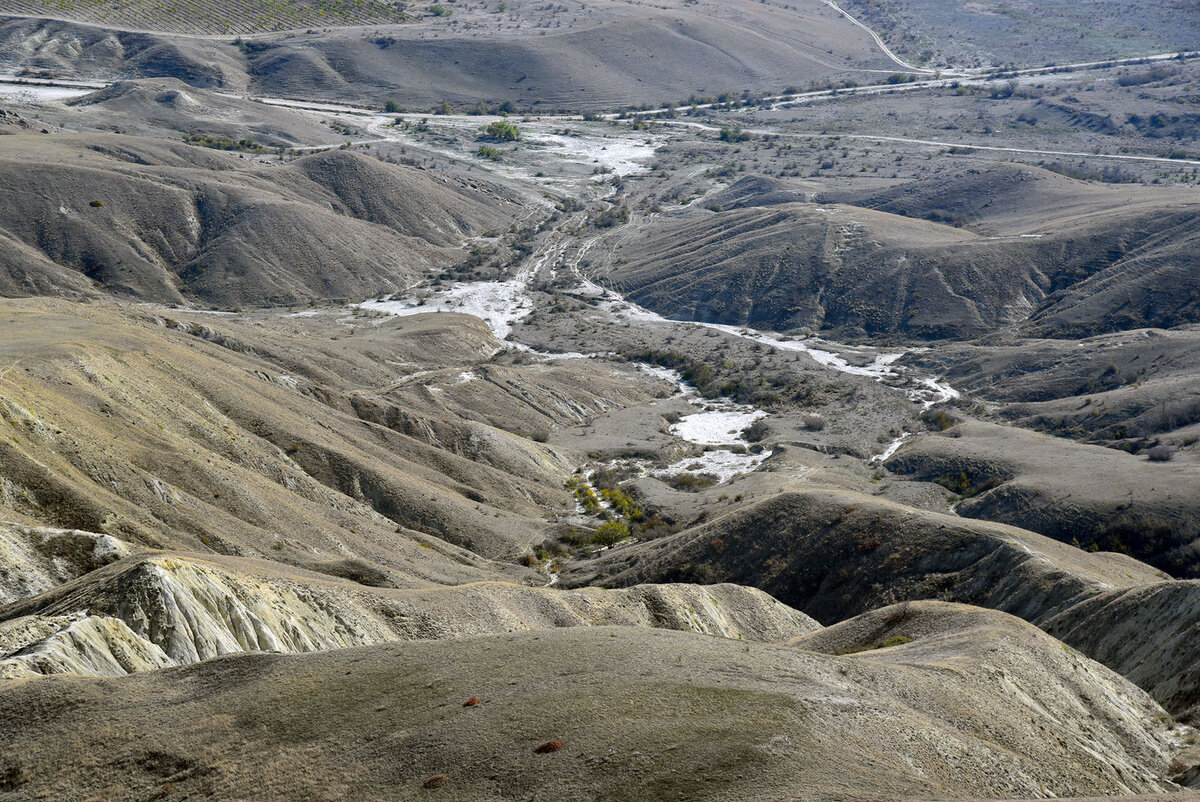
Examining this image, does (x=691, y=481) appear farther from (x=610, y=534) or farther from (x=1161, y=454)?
(x=1161, y=454)

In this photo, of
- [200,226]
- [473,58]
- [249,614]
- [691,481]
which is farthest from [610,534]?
[473,58]

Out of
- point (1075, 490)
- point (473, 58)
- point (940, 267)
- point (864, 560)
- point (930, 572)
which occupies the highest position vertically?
point (473, 58)

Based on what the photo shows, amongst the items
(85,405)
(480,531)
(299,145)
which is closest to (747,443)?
(480,531)

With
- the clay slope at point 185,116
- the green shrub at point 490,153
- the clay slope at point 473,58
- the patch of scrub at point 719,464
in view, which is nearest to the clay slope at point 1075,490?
the patch of scrub at point 719,464

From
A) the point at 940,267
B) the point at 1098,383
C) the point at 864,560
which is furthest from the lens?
the point at 940,267

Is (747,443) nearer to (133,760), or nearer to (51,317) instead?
(51,317)

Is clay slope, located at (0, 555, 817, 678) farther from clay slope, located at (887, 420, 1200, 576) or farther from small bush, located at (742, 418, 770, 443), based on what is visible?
small bush, located at (742, 418, 770, 443)
